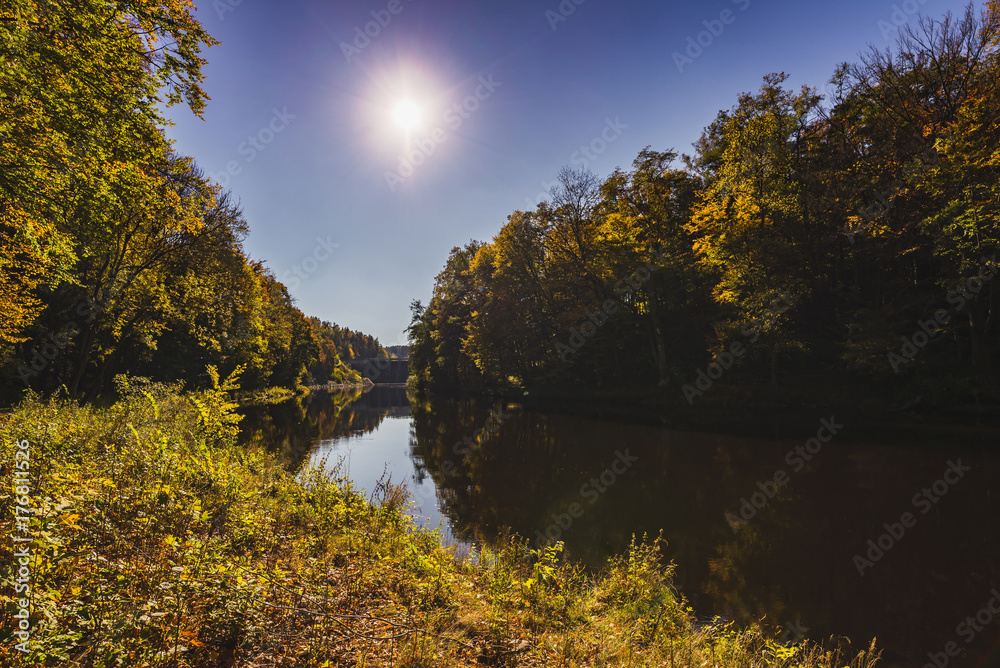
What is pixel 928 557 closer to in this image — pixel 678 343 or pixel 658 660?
pixel 658 660

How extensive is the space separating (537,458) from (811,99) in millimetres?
22297

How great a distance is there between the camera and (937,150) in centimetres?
1537

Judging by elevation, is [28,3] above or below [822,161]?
below

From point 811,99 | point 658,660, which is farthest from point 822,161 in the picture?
point 658,660
